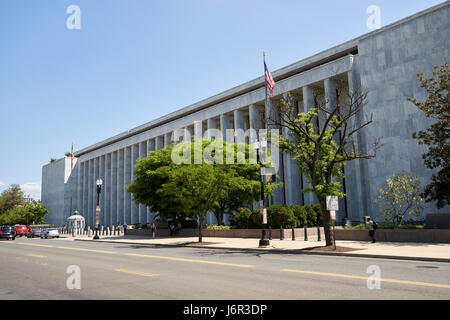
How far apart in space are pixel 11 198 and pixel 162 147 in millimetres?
86929

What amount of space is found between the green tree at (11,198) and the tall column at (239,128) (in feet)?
351

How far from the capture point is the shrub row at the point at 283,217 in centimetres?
3100

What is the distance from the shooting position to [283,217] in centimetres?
3088

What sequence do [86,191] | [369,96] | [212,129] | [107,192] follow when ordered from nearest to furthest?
1. [369,96]
2. [212,129]
3. [107,192]
4. [86,191]

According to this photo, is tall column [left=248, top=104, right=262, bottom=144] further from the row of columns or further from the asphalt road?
the asphalt road

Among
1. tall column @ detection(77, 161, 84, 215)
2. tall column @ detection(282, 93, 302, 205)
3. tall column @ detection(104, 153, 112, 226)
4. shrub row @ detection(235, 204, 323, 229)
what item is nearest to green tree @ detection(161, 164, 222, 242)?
shrub row @ detection(235, 204, 323, 229)

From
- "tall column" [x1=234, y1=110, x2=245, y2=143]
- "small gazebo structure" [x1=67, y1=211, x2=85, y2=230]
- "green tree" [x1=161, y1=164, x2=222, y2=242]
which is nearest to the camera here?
"green tree" [x1=161, y1=164, x2=222, y2=242]

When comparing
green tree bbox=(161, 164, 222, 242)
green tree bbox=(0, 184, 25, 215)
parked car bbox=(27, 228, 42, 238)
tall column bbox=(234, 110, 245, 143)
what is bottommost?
parked car bbox=(27, 228, 42, 238)

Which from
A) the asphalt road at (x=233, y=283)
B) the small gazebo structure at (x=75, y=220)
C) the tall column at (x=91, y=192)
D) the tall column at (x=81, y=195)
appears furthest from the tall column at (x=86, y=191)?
the asphalt road at (x=233, y=283)

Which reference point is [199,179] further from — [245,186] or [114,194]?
[114,194]

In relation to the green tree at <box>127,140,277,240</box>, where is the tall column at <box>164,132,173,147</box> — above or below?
above

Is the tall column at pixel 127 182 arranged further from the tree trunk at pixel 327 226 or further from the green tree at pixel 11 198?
the green tree at pixel 11 198

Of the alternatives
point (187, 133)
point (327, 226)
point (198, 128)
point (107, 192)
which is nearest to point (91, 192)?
point (107, 192)

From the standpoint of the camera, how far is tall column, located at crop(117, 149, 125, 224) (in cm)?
8006
